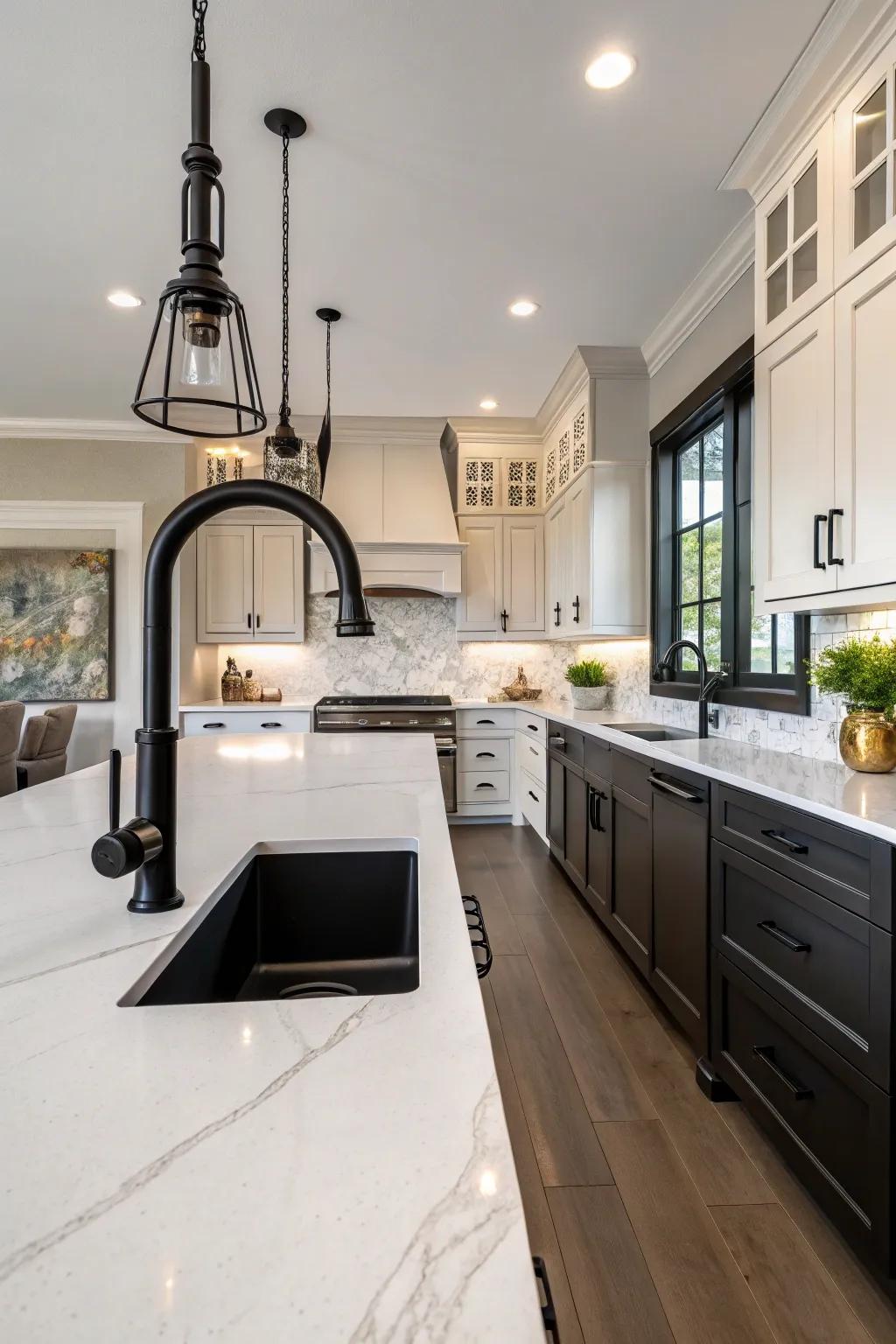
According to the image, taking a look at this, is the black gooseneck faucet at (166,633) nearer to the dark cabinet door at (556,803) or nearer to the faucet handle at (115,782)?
the faucet handle at (115,782)

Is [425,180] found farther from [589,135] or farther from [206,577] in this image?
[206,577]

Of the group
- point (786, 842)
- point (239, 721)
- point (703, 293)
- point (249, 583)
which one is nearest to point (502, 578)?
point (249, 583)

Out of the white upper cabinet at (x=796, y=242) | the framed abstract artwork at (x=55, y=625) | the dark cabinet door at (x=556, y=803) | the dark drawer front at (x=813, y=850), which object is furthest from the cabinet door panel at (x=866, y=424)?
the framed abstract artwork at (x=55, y=625)

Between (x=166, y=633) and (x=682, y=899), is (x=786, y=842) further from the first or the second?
(x=166, y=633)

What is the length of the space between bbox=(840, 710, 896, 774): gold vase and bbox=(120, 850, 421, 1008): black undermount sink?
1349 mm

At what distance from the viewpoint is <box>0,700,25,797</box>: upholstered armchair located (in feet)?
12.4

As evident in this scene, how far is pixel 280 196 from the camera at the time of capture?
2613mm

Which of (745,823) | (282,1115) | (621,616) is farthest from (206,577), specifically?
(282,1115)

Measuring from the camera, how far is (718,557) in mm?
3283

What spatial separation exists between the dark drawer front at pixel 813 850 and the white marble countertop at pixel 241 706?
11.6ft

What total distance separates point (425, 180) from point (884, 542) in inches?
76.0

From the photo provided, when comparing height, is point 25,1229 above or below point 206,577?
below

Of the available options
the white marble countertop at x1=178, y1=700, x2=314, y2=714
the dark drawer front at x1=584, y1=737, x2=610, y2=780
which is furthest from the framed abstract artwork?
the dark drawer front at x1=584, y1=737, x2=610, y2=780

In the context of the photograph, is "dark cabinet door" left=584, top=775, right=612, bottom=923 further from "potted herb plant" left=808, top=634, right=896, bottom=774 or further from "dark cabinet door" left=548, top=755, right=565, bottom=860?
"potted herb plant" left=808, top=634, right=896, bottom=774
